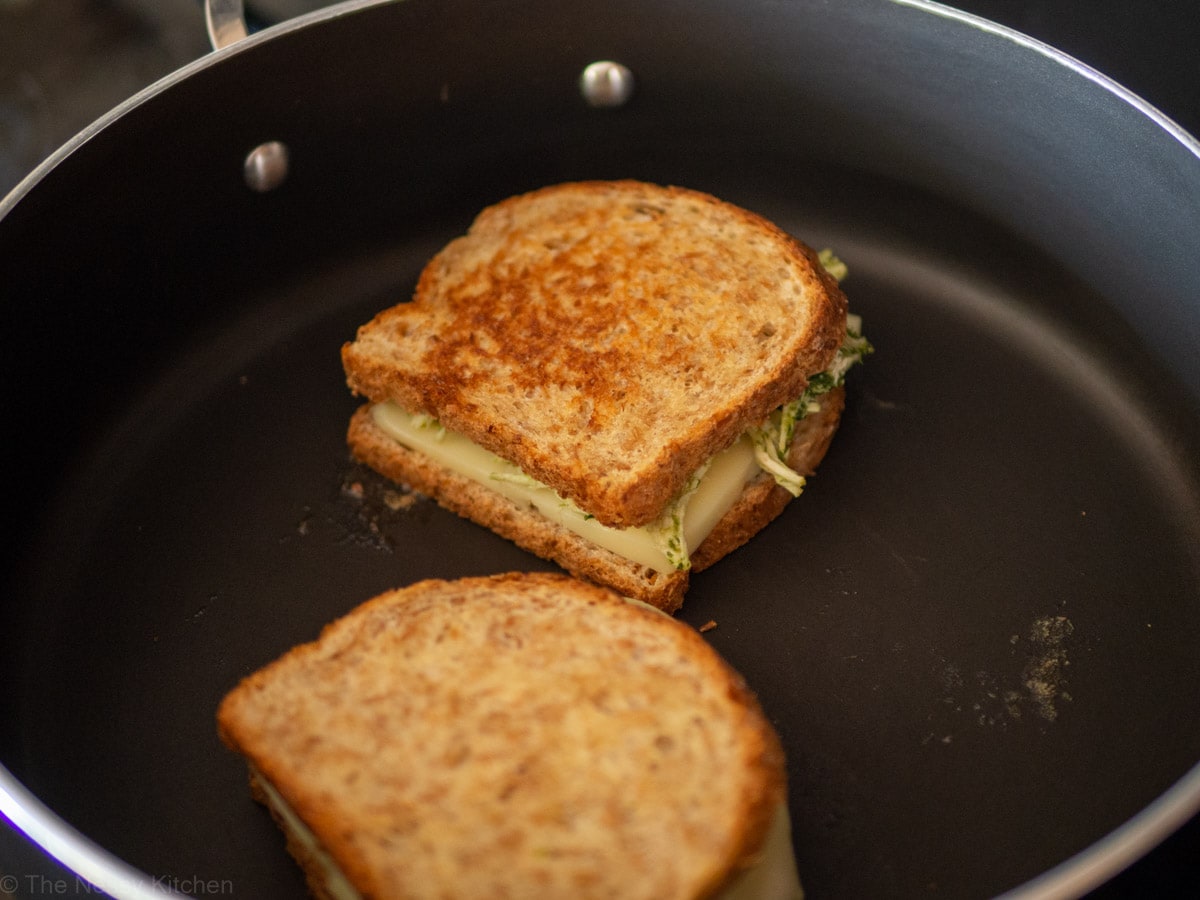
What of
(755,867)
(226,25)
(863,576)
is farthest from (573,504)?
(226,25)

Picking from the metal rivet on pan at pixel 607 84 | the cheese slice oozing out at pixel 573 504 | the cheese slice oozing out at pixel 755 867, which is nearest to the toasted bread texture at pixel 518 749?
the cheese slice oozing out at pixel 755 867

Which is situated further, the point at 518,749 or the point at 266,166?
the point at 266,166

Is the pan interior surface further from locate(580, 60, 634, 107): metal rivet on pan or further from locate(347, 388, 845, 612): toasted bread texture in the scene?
locate(580, 60, 634, 107): metal rivet on pan

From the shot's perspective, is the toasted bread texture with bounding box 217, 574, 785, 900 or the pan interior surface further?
the pan interior surface

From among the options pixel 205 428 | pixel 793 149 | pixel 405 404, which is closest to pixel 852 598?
pixel 405 404

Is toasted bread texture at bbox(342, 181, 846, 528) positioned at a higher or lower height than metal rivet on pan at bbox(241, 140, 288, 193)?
lower

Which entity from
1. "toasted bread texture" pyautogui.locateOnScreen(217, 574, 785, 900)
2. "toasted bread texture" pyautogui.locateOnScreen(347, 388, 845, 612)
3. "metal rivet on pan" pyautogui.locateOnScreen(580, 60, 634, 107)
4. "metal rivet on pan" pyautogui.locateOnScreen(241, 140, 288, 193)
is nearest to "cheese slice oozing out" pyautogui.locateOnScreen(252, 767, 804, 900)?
"toasted bread texture" pyautogui.locateOnScreen(217, 574, 785, 900)

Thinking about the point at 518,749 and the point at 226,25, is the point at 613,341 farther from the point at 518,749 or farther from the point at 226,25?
the point at 226,25
